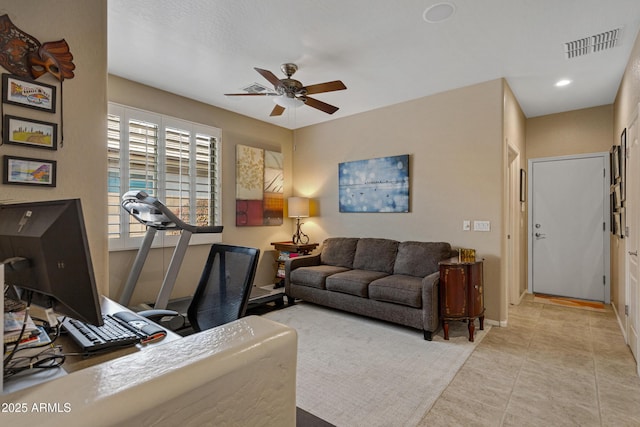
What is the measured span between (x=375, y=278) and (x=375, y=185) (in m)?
1.45

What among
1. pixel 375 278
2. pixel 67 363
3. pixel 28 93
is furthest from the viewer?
pixel 375 278

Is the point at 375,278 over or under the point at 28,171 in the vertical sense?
under

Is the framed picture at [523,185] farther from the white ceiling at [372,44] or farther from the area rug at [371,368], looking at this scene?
the area rug at [371,368]

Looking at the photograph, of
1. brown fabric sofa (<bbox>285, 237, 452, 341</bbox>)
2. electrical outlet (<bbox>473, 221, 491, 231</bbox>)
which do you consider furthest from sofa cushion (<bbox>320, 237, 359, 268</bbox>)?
electrical outlet (<bbox>473, 221, 491, 231</bbox>)

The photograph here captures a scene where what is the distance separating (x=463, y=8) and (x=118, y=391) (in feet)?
9.70

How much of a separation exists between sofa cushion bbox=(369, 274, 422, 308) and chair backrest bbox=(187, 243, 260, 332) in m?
2.00

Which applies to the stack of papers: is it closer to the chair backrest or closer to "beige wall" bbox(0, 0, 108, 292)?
the chair backrest

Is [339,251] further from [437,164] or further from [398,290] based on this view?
[437,164]

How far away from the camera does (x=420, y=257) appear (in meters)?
3.88

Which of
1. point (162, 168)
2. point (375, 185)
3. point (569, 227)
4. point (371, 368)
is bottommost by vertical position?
point (371, 368)

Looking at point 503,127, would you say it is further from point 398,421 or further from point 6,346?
point 6,346

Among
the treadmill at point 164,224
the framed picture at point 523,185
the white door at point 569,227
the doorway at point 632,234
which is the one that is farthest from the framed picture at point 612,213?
the treadmill at point 164,224

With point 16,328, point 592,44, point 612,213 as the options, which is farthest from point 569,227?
point 16,328

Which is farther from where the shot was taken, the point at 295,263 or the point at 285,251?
the point at 285,251
